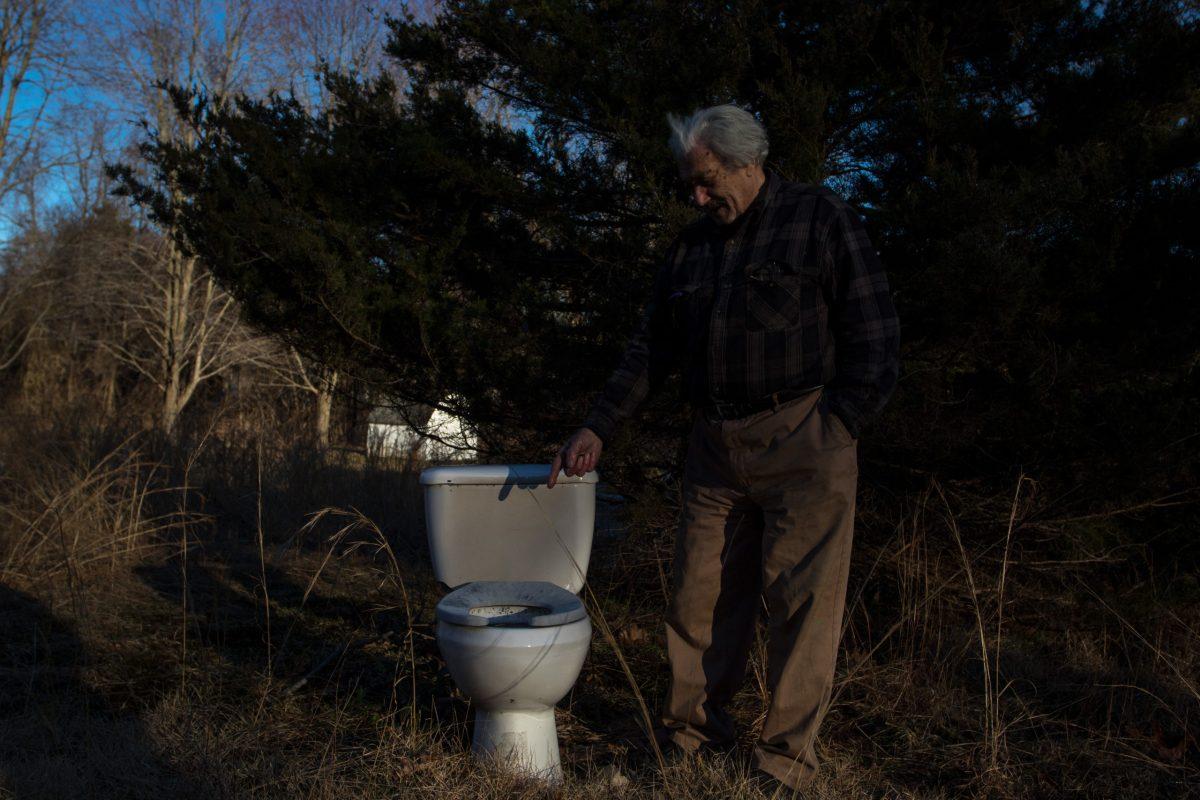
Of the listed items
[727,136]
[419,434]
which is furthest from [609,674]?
[727,136]

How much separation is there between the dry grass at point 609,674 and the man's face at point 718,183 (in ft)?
3.89

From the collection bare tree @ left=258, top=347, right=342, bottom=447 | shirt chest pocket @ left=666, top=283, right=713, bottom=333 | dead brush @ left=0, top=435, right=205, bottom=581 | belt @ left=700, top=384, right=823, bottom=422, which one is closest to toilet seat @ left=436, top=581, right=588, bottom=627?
belt @ left=700, top=384, right=823, bottom=422

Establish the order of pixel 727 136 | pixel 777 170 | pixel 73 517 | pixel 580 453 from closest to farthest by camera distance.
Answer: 1. pixel 727 136
2. pixel 580 453
3. pixel 777 170
4. pixel 73 517

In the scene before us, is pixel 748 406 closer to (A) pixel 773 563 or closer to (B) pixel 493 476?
(A) pixel 773 563

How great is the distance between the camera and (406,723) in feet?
9.53

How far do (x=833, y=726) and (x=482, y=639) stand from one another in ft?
4.19

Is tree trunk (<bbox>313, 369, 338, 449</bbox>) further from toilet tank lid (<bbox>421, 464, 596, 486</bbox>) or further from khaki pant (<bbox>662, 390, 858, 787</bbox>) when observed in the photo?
khaki pant (<bbox>662, 390, 858, 787</bbox>)

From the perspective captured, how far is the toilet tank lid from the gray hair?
1328 millimetres

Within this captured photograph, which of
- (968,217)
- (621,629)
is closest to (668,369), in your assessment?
(968,217)

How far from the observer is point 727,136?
7.82 ft

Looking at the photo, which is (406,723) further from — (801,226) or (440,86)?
(440,86)

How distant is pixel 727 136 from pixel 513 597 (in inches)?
56.6

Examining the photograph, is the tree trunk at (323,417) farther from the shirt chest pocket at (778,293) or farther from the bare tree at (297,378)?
the shirt chest pocket at (778,293)

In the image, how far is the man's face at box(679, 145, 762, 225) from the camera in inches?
95.9
